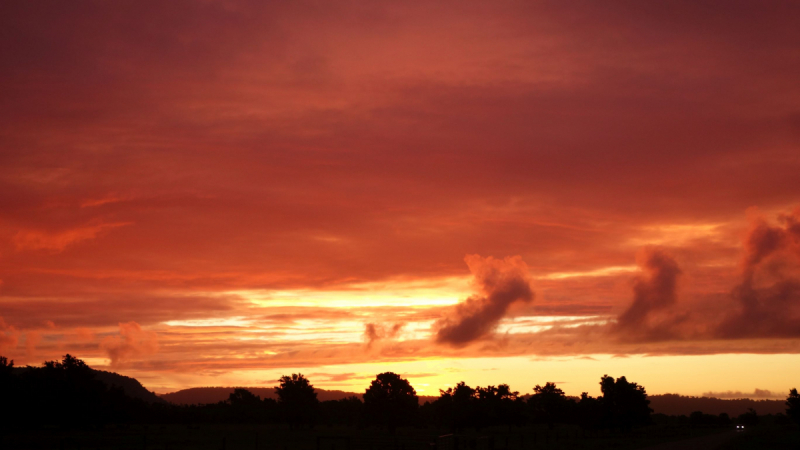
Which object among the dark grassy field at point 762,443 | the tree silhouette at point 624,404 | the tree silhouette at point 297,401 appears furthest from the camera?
the tree silhouette at point 297,401

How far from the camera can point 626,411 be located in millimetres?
141375

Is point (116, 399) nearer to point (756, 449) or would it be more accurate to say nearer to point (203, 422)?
point (203, 422)

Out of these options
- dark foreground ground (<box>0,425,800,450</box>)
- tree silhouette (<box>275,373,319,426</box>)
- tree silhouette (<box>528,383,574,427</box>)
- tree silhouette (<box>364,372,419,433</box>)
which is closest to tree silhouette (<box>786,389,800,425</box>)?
tree silhouette (<box>528,383,574,427</box>)

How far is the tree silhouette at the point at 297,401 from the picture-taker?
17988 cm

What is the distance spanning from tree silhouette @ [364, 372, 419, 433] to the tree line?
0.22 m

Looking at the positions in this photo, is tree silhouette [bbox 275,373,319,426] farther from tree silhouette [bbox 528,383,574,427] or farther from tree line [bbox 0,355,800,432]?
tree silhouette [bbox 528,383,574,427]

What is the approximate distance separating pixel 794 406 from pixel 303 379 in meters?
137

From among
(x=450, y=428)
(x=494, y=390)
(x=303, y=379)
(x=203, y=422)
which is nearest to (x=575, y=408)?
(x=494, y=390)

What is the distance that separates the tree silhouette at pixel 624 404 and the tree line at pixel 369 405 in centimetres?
21

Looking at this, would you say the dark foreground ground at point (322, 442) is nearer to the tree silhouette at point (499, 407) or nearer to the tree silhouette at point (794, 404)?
the tree silhouette at point (499, 407)

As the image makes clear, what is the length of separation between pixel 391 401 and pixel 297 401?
38.8 meters

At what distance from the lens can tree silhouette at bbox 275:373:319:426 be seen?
180 metres

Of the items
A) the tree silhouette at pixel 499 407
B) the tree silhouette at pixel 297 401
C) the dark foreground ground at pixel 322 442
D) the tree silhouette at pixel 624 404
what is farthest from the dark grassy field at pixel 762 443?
the tree silhouette at pixel 297 401

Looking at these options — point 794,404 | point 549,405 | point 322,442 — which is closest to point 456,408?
point 549,405
